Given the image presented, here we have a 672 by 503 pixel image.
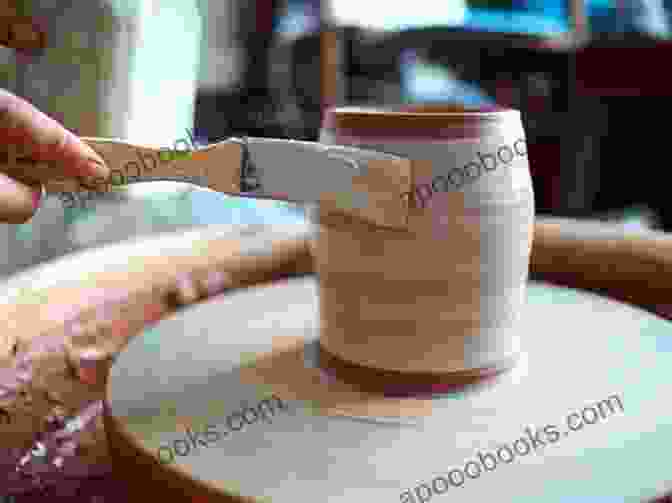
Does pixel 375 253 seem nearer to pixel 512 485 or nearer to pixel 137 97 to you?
pixel 512 485

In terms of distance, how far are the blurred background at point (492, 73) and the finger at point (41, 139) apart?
5.66ft

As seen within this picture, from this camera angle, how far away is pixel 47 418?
0.90m

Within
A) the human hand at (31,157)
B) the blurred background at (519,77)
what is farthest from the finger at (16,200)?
the blurred background at (519,77)

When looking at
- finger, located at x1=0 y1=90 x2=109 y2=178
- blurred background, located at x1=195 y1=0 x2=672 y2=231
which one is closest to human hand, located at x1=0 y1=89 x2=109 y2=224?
finger, located at x1=0 y1=90 x2=109 y2=178

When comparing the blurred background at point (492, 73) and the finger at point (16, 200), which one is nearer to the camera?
the finger at point (16, 200)

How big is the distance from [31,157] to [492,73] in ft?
8.19

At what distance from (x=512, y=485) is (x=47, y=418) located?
0.58 m

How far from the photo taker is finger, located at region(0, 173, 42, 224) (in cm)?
58

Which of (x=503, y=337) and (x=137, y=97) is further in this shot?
(x=137, y=97)

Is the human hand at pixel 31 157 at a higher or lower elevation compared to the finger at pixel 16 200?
higher

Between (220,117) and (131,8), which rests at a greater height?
(131,8)

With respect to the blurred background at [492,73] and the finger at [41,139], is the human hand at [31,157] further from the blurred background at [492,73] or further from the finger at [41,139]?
the blurred background at [492,73]

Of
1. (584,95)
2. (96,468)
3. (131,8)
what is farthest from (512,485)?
(584,95)

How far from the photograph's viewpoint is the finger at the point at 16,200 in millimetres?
582
